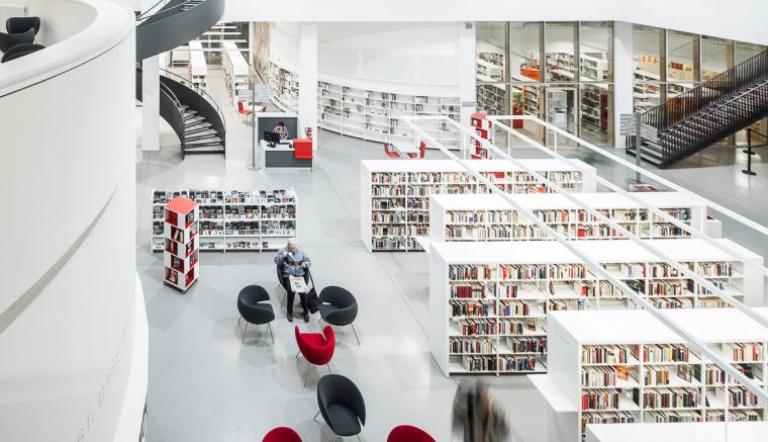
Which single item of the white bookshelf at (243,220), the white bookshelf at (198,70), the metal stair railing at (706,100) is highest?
the white bookshelf at (198,70)

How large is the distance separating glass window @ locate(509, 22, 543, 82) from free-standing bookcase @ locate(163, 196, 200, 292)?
13341mm

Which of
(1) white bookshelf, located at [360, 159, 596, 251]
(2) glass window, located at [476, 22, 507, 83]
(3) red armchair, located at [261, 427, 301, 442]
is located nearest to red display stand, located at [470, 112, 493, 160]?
(1) white bookshelf, located at [360, 159, 596, 251]

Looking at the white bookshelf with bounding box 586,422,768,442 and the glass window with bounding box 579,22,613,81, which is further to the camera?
the glass window with bounding box 579,22,613,81

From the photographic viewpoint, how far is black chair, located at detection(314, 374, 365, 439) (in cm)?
821

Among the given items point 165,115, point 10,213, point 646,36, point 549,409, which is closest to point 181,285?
point 549,409

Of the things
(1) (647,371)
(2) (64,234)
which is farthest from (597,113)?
(2) (64,234)

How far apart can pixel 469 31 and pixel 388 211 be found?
9.29 metres

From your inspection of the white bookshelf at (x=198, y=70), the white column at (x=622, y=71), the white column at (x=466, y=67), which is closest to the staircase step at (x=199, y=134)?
the white column at (x=466, y=67)

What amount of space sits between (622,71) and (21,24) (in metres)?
18.6

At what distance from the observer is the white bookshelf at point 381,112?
75.0 feet

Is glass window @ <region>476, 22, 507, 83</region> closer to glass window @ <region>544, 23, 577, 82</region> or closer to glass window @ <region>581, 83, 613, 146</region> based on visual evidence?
glass window @ <region>544, 23, 577, 82</region>

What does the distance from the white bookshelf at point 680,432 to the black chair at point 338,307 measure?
476 centimetres

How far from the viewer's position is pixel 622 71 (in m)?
23.0

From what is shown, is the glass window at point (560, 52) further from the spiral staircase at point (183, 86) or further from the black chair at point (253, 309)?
the black chair at point (253, 309)
